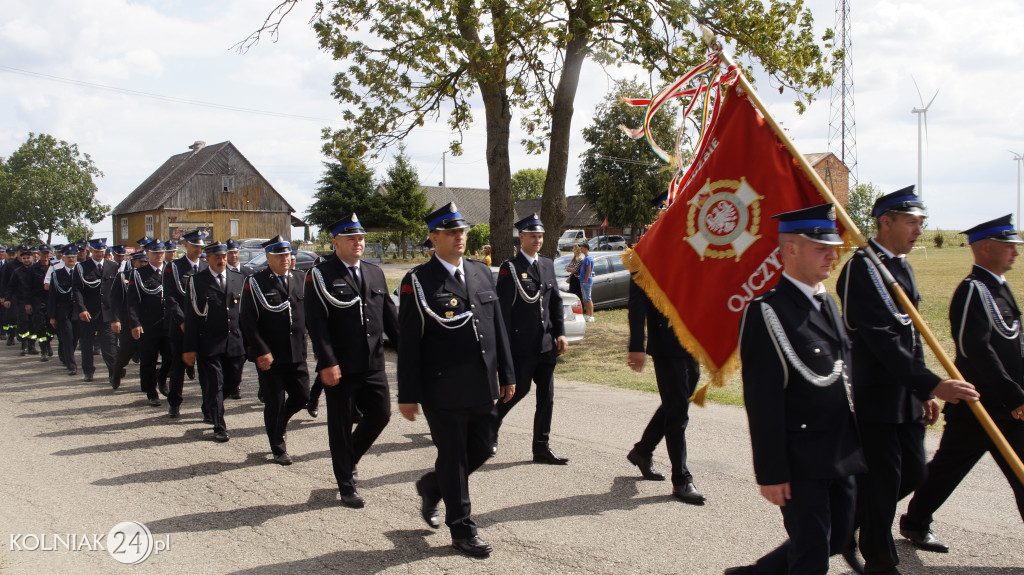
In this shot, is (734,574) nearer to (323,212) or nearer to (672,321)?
(672,321)

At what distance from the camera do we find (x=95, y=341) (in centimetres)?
1227

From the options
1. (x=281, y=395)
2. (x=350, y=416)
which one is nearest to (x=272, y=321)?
(x=281, y=395)

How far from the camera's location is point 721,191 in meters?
4.88

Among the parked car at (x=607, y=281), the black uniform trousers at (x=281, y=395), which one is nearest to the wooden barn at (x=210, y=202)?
the parked car at (x=607, y=281)

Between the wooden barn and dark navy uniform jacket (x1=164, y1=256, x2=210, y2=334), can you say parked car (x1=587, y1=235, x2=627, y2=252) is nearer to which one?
the wooden barn

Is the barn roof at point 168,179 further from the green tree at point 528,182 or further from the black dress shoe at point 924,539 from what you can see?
the green tree at point 528,182

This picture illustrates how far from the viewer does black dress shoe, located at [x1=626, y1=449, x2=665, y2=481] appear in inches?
224

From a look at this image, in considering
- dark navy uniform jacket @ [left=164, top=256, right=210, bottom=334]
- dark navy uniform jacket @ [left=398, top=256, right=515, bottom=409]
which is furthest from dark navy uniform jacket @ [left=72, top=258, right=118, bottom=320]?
dark navy uniform jacket @ [left=398, top=256, right=515, bottom=409]

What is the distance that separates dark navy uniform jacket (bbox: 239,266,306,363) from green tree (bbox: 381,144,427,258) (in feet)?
150

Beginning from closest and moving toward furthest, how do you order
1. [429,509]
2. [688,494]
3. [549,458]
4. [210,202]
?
[429,509], [688,494], [549,458], [210,202]

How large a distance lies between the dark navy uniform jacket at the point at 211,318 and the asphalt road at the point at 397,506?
35.9 inches

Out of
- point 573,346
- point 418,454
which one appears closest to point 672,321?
point 418,454

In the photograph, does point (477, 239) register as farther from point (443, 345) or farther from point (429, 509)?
point (443, 345)

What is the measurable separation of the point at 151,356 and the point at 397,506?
5662 millimetres
